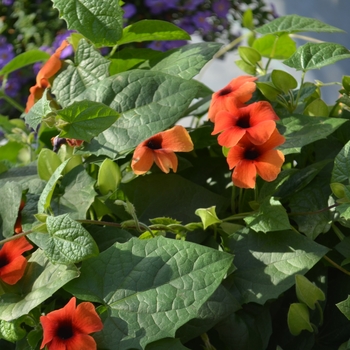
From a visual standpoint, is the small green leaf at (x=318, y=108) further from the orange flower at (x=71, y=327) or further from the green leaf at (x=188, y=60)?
the orange flower at (x=71, y=327)

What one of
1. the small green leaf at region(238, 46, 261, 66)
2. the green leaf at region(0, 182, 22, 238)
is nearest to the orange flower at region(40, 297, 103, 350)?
the green leaf at region(0, 182, 22, 238)

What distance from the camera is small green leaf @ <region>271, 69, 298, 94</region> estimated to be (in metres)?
0.46

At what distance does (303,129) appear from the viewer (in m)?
0.44

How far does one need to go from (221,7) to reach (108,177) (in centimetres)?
184

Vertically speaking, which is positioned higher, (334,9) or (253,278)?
(253,278)

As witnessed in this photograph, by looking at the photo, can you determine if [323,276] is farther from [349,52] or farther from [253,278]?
[349,52]

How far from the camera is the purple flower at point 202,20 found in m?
2.10

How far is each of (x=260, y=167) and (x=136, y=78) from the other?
0.14m

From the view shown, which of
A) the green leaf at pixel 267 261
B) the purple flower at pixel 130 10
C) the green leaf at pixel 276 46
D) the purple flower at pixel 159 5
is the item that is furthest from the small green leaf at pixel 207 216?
the purple flower at pixel 159 5

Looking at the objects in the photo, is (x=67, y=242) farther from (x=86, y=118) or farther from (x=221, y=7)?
(x=221, y=7)

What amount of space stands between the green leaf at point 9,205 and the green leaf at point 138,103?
0.07 metres

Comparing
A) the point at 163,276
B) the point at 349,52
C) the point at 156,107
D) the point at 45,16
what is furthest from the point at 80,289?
the point at 45,16

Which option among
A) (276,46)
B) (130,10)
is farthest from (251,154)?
(130,10)

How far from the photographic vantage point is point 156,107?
18.1 inches
